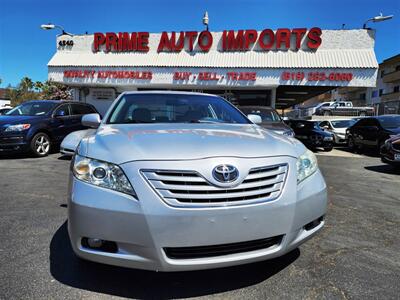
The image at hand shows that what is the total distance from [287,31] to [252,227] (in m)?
15.4

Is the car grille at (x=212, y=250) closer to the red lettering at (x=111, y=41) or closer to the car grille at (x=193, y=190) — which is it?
the car grille at (x=193, y=190)

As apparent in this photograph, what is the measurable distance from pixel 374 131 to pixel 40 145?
11.0 metres

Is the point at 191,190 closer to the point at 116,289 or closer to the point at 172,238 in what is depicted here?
the point at 172,238

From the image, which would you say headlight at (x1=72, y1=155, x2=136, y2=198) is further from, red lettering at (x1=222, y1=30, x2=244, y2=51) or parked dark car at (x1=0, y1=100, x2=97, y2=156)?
red lettering at (x1=222, y1=30, x2=244, y2=51)

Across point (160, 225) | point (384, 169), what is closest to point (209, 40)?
point (384, 169)

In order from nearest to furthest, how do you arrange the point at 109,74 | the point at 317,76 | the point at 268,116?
the point at 268,116
the point at 317,76
the point at 109,74

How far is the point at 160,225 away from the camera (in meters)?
2.15

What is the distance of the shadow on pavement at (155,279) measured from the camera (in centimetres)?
253

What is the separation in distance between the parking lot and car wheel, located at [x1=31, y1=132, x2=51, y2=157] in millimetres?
5209

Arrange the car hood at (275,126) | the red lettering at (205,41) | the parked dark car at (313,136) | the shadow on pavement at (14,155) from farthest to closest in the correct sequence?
the red lettering at (205,41), the parked dark car at (313,136), the shadow on pavement at (14,155), the car hood at (275,126)

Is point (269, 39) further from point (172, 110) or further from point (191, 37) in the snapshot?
point (172, 110)

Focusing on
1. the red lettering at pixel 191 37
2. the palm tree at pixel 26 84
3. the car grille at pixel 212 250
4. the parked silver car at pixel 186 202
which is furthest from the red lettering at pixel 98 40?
the palm tree at pixel 26 84

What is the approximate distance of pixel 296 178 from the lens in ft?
8.14

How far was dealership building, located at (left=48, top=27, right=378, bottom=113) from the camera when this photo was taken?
608 inches
